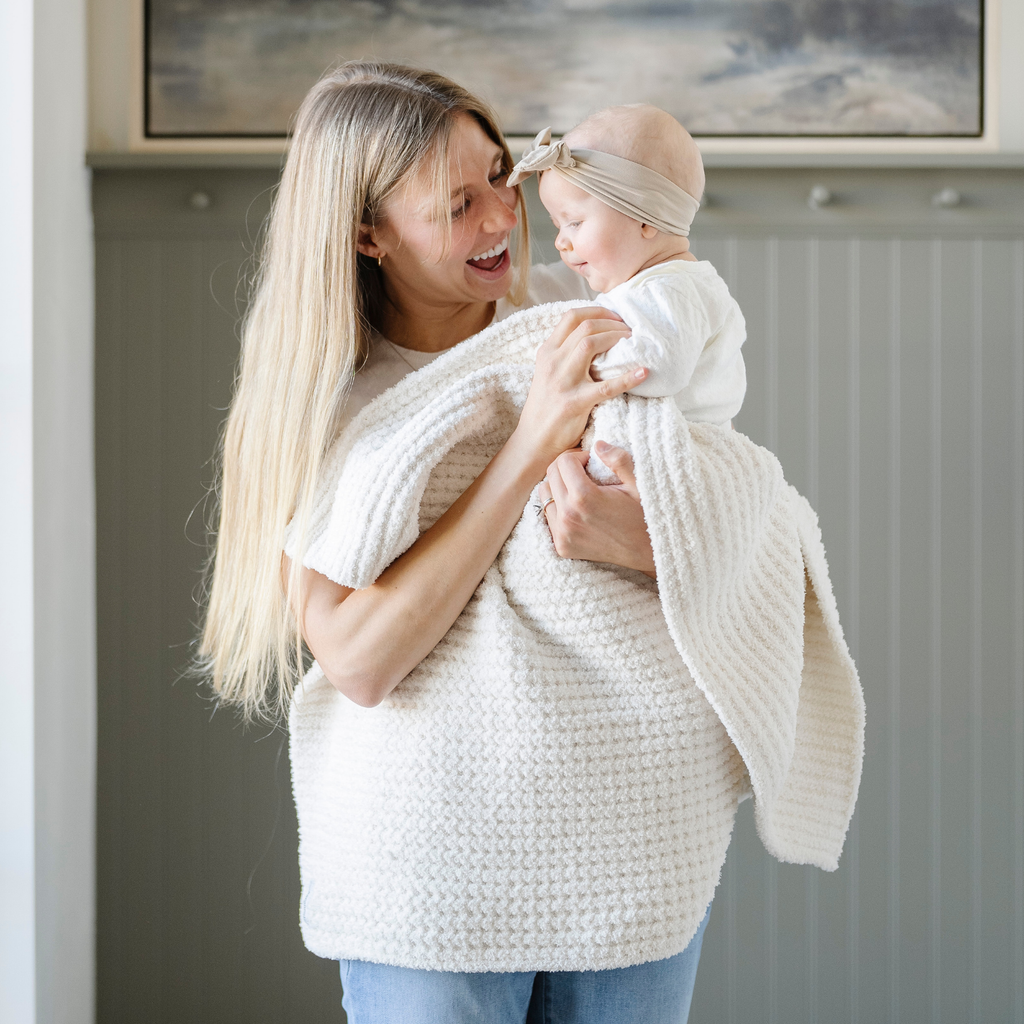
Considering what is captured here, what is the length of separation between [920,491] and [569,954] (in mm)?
1400

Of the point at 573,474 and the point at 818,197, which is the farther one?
the point at 818,197

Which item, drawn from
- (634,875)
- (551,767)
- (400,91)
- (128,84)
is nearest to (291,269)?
(400,91)

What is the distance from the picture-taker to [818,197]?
190 cm

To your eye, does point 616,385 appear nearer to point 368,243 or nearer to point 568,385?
point 568,385

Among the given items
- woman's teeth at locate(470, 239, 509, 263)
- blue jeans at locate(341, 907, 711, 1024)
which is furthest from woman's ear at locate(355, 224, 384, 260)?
blue jeans at locate(341, 907, 711, 1024)

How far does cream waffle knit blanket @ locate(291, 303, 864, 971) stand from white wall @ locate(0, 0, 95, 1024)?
94 cm

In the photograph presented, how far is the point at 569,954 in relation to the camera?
88cm

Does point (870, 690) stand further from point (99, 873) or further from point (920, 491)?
point (99, 873)

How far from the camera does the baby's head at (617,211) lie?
101 cm

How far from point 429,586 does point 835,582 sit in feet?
4.30

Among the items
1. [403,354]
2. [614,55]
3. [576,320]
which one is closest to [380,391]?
[403,354]

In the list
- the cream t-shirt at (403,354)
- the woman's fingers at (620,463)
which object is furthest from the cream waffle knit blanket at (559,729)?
the cream t-shirt at (403,354)

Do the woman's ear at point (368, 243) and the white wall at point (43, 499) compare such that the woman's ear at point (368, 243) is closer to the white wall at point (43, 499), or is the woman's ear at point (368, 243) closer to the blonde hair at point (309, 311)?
the blonde hair at point (309, 311)

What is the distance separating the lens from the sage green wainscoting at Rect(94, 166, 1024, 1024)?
1.94m
